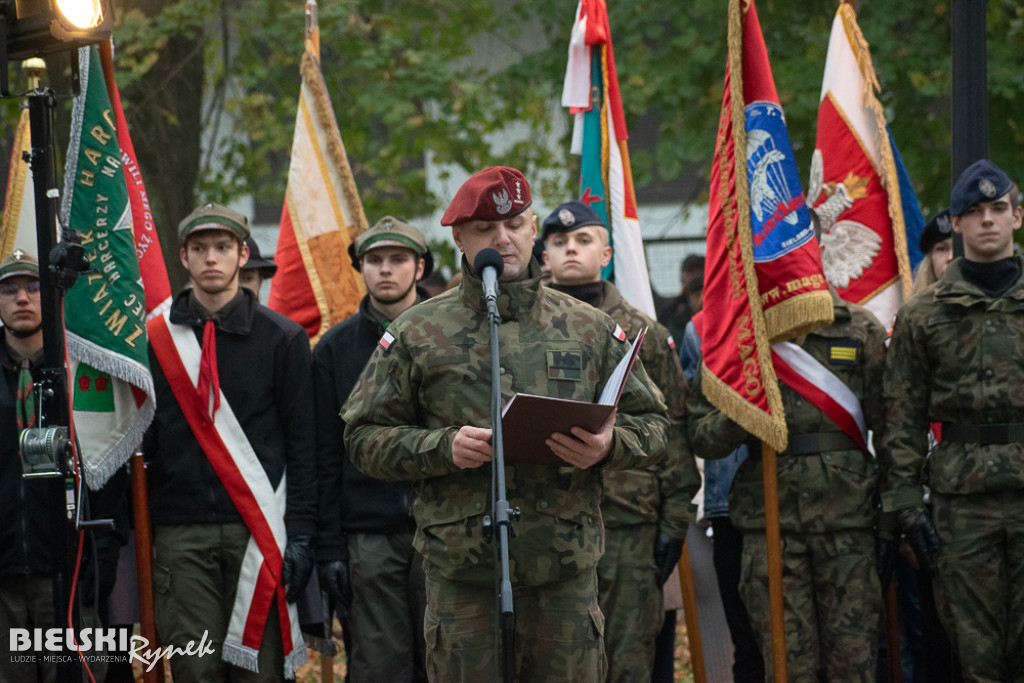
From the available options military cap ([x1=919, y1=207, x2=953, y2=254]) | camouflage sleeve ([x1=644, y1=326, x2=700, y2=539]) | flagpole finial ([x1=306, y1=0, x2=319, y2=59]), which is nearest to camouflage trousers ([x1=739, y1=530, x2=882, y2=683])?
camouflage sleeve ([x1=644, y1=326, x2=700, y2=539])

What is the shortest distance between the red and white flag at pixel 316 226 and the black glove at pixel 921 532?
346 centimetres

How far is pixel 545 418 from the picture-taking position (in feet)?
11.6

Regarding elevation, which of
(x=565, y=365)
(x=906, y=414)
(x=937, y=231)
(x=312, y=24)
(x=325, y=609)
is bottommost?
(x=325, y=609)

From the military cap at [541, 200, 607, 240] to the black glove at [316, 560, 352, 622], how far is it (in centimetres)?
193

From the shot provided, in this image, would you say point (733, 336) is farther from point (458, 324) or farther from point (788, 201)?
point (458, 324)

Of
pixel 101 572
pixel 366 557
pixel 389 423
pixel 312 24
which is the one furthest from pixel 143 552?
pixel 312 24

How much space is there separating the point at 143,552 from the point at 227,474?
0.51m

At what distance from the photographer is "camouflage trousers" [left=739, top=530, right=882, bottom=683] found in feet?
17.9

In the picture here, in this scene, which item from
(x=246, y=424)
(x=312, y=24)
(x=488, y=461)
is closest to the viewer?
(x=488, y=461)

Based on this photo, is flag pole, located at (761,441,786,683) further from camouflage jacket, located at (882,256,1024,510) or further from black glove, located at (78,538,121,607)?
black glove, located at (78,538,121,607)

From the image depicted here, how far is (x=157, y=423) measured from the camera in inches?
216

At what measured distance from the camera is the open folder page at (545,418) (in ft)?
11.3

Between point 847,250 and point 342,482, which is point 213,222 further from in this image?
point 847,250

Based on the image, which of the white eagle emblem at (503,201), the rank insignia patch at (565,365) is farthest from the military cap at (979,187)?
the white eagle emblem at (503,201)
